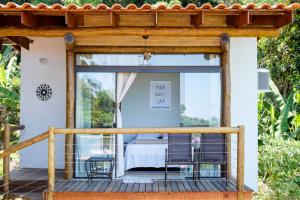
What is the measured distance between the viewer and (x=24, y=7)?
6.19 m

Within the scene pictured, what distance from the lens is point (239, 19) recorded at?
264 inches

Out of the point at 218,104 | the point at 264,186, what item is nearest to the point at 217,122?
the point at 218,104

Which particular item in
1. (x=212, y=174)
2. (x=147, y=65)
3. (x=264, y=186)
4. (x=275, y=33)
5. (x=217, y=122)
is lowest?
(x=264, y=186)

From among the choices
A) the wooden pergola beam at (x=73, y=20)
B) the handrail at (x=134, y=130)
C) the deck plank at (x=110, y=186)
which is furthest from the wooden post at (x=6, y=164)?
the wooden pergola beam at (x=73, y=20)

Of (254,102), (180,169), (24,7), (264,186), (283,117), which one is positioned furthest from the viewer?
(283,117)

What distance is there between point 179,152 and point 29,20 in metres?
3.25

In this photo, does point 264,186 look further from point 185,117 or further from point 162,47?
point 162,47

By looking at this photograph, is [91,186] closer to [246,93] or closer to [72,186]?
[72,186]

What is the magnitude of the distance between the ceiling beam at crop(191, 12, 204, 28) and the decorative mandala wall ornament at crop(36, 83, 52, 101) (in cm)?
337

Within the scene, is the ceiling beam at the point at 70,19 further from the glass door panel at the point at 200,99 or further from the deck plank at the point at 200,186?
the deck plank at the point at 200,186

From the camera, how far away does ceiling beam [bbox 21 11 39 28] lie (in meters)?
6.31

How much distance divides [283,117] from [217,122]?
362 centimetres

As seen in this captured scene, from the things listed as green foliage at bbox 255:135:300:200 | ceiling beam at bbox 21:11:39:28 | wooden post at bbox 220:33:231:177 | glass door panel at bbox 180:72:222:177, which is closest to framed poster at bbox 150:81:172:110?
glass door panel at bbox 180:72:222:177

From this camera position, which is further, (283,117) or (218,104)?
(283,117)
